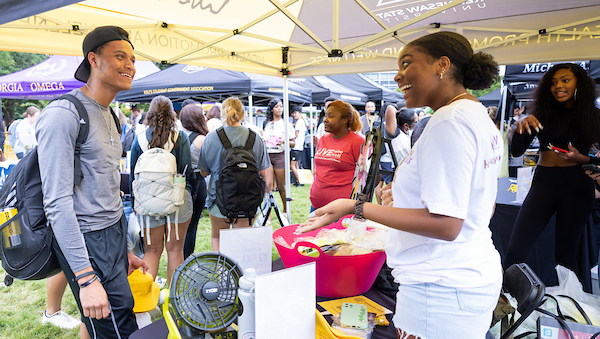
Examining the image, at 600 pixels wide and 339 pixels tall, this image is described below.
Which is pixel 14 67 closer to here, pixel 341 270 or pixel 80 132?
pixel 80 132

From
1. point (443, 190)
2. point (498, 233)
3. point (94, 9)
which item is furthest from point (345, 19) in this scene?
point (443, 190)

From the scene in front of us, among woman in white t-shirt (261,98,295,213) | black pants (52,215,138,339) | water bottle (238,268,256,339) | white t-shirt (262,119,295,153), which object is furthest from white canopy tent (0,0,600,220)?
white t-shirt (262,119,295,153)

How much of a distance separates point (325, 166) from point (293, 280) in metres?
2.31

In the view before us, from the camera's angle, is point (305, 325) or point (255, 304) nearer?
point (255, 304)

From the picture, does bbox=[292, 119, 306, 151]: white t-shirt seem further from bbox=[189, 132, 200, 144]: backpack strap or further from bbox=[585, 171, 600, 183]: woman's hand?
bbox=[585, 171, 600, 183]: woman's hand

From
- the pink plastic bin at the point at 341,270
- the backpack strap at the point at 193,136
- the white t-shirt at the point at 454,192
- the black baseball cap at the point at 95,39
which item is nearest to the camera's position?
the white t-shirt at the point at 454,192

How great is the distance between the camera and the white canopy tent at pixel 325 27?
2297mm

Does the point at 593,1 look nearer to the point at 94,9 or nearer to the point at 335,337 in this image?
the point at 335,337

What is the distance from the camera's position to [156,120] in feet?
8.96

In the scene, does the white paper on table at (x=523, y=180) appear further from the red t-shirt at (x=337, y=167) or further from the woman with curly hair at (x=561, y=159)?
the red t-shirt at (x=337, y=167)

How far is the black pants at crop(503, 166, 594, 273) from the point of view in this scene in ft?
7.72

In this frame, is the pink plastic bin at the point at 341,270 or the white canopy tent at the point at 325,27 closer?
the pink plastic bin at the point at 341,270

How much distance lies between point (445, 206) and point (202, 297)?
0.76 metres

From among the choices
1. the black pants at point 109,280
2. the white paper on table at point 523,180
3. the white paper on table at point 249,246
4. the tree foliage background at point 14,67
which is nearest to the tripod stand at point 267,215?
the white paper on table at point 249,246
